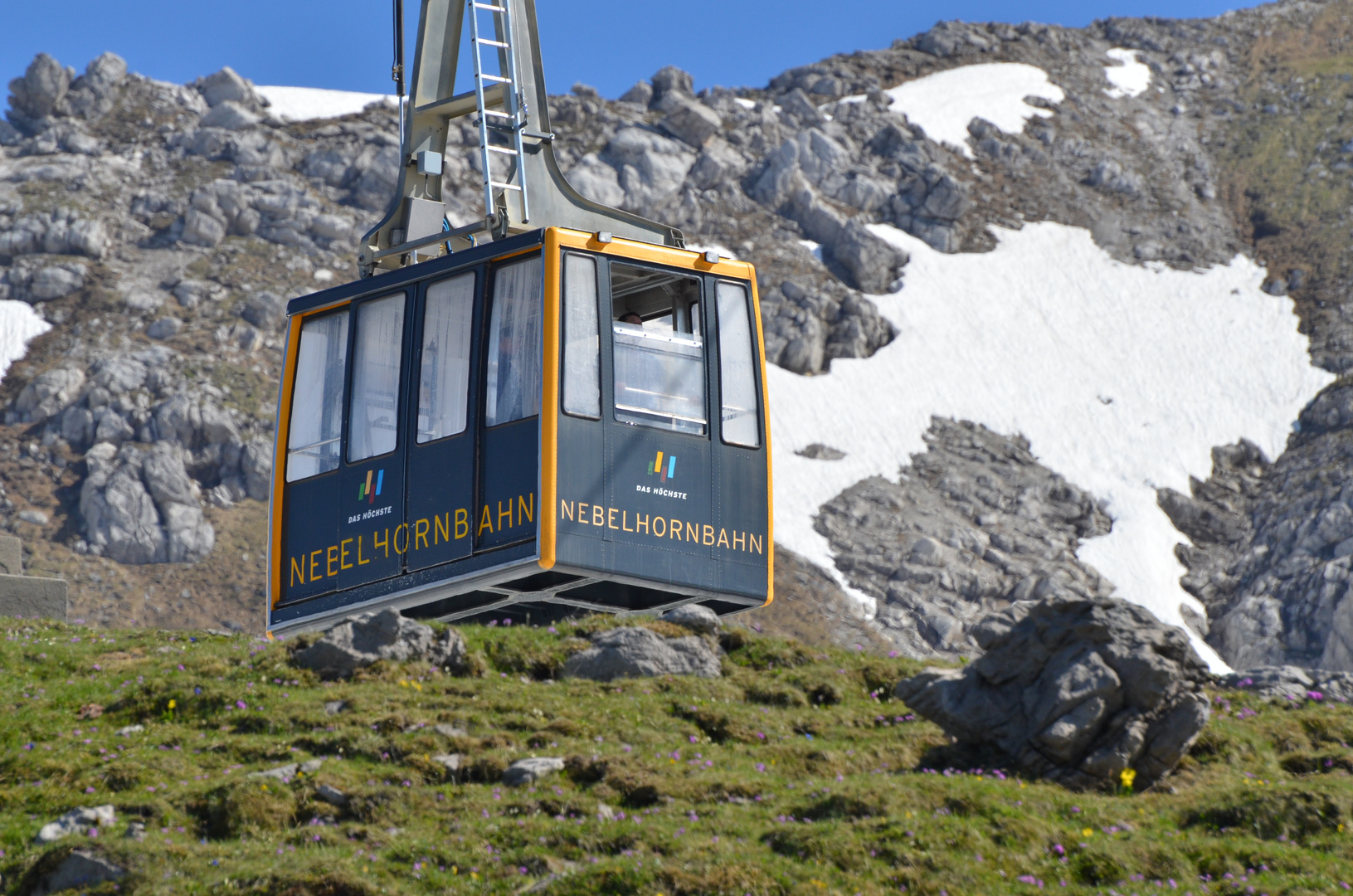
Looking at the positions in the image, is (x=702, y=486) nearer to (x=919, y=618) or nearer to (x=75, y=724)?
(x=75, y=724)

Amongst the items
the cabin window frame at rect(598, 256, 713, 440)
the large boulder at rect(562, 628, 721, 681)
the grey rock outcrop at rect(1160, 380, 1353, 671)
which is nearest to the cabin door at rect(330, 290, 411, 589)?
the cabin window frame at rect(598, 256, 713, 440)

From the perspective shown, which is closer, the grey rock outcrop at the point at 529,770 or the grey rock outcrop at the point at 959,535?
the grey rock outcrop at the point at 529,770

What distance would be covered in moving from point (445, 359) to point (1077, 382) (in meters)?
71.6

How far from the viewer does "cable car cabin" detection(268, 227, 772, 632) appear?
54.1 feet

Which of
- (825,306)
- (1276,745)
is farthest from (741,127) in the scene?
(1276,745)

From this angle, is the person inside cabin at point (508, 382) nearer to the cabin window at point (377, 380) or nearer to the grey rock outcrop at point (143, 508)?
the cabin window at point (377, 380)

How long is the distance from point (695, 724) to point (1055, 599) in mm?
5538

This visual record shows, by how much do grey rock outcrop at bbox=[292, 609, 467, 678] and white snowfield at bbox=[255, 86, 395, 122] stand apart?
82240 millimetres

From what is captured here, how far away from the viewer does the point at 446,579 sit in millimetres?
16625

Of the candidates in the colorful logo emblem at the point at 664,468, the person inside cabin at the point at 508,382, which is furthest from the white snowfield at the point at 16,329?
the colorful logo emblem at the point at 664,468

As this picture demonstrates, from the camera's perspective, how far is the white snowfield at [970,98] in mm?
107312

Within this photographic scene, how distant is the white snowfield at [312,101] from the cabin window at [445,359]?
87.6 m

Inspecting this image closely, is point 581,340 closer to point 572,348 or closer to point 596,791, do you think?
point 572,348

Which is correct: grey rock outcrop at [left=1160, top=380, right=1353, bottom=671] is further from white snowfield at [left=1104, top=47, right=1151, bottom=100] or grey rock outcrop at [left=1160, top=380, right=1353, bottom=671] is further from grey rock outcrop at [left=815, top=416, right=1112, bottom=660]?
white snowfield at [left=1104, top=47, right=1151, bottom=100]
